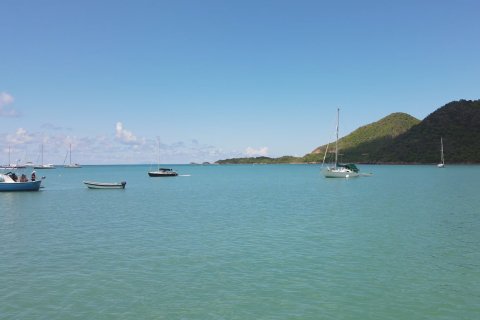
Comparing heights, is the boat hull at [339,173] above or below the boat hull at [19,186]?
above

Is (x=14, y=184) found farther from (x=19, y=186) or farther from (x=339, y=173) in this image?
(x=339, y=173)

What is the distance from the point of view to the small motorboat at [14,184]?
79062mm

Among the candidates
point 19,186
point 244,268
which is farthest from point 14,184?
point 244,268

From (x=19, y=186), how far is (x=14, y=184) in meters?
1.37

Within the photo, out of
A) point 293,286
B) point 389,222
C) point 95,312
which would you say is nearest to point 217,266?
point 293,286

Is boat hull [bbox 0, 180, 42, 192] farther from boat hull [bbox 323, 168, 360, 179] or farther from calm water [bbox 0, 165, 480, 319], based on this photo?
boat hull [bbox 323, 168, 360, 179]

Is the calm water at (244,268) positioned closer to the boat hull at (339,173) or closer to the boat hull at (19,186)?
the boat hull at (19,186)

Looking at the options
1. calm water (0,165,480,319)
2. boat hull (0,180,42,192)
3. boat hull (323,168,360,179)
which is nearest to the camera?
calm water (0,165,480,319)

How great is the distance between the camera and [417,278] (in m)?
20.6

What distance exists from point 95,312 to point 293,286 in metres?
8.83

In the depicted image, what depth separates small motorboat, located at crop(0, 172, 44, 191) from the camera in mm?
79062

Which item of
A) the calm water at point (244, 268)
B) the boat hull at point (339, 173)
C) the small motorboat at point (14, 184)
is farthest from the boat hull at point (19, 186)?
the boat hull at point (339, 173)

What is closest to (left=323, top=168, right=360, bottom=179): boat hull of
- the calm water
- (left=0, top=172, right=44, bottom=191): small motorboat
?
the calm water

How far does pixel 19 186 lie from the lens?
80.7 metres
